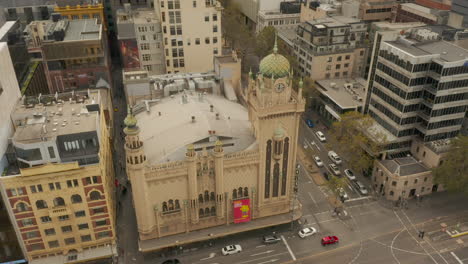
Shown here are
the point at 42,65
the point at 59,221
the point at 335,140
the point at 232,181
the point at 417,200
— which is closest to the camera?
the point at 59,221

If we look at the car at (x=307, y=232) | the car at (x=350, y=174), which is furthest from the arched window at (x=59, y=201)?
the car at (x=350, y=174)

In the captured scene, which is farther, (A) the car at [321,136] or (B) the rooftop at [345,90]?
(A) the car at [321,136]

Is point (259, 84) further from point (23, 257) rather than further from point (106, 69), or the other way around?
point (106, 69)

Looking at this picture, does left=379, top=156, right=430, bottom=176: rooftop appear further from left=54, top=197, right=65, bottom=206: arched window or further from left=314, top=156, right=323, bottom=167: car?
left=54, top=197, right=65, bottom=206: arched window

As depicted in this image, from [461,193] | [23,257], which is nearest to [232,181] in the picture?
[23,257]

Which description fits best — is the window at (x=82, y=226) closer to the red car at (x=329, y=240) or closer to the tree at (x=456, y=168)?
the red car at (x=329, y=240)

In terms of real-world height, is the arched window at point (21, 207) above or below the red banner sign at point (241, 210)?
above

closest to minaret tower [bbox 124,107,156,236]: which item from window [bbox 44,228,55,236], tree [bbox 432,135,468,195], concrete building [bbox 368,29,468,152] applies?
window [bbox 44,228,55,236]
